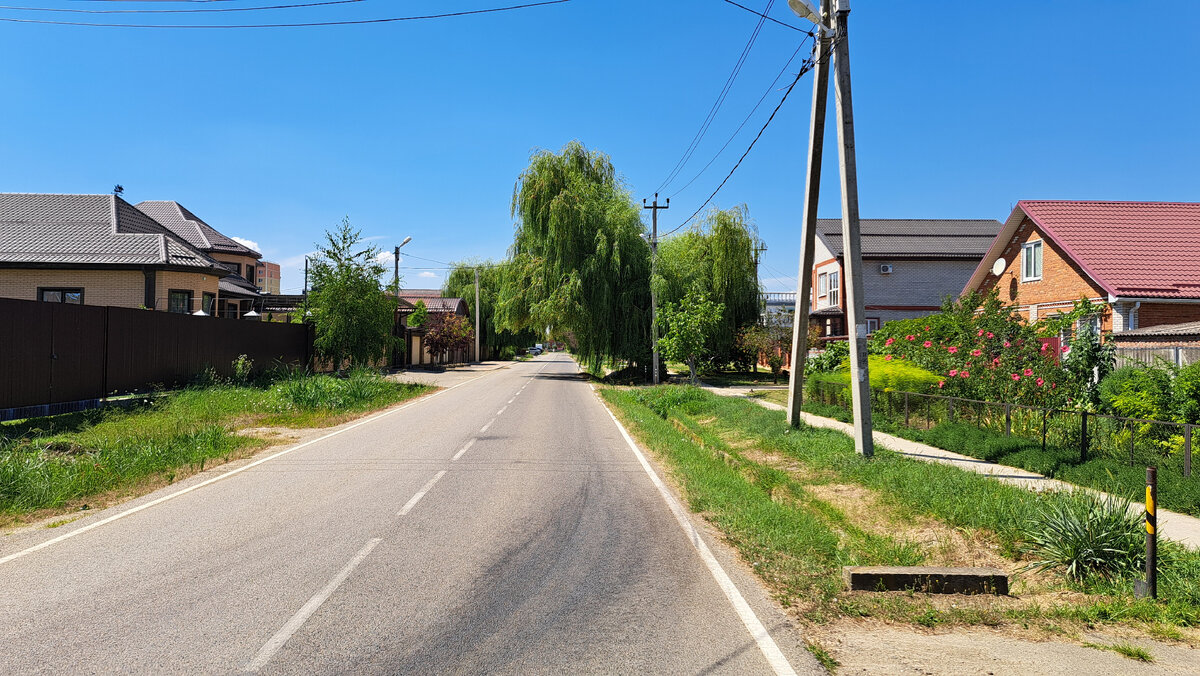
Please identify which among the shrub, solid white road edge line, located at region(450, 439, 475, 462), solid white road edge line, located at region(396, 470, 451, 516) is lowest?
solid white road edge line, located at region(450, 439, 475, 462)

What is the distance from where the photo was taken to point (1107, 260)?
21.4m

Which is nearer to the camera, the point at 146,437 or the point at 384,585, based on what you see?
the point at 384,585

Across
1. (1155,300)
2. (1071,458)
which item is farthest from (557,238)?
(1071,458)

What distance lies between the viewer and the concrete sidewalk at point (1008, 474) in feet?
22.8

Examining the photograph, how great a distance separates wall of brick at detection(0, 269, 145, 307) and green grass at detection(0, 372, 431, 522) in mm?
9357

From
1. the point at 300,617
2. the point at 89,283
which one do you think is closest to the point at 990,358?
the point at 300,617

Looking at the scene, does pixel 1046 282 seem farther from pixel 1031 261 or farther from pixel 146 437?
pixel 146 437

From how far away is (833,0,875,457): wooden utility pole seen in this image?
448 inches

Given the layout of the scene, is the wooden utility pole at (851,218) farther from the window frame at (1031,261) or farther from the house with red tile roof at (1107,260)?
the window frame at (1031,261)

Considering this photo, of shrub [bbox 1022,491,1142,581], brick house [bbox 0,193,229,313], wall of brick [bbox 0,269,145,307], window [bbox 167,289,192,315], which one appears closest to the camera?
shrub [bbox 1022,491,1142,581]

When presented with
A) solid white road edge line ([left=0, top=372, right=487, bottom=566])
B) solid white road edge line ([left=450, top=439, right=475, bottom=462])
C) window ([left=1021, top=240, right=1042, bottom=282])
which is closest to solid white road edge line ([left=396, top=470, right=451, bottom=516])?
solid white road edge line ([left=450, top=439, right=475, bottom=462])

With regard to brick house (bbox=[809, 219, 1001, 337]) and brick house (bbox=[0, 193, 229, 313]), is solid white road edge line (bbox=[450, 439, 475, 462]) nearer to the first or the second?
brick house (bbox=[0, 193, 229, 313])

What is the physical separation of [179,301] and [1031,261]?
3292 centimetres

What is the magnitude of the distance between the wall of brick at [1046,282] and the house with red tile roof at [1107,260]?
33 millimetres
